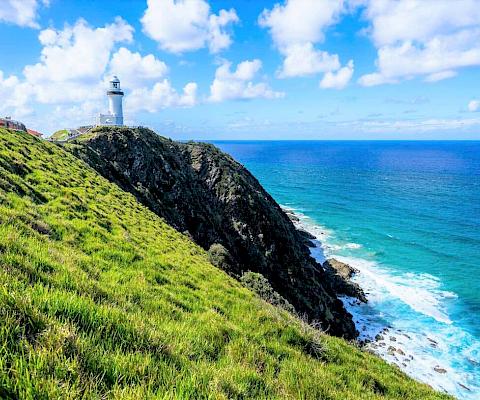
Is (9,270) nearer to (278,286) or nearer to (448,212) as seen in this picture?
(278,286)

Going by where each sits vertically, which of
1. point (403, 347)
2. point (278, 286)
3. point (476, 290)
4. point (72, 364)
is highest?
point (72, 364)

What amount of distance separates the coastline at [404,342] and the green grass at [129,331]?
1870 centimetres

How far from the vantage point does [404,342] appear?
39375 millimetres

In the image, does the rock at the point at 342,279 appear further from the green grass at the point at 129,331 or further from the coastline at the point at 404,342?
the green grass at the point at 129,331

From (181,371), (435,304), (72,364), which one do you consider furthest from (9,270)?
(435,304)

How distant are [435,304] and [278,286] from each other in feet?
84.9

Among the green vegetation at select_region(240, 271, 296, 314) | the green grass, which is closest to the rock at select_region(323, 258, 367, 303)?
the green vegetation at select_region(240, 271, 296, 314)

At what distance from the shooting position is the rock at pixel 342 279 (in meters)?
49.7

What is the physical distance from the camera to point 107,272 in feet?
32.4

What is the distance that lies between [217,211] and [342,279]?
22433 mm

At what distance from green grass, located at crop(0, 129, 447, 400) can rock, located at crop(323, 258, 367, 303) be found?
39.7 metres

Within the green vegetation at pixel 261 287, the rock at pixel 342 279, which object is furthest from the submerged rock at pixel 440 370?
the green vegetation at pixel 261 287

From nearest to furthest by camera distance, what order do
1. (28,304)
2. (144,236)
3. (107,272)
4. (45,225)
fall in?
(28,304) → (107,272) → (45,225) → (144,236)

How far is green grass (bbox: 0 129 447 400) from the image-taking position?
388cm
